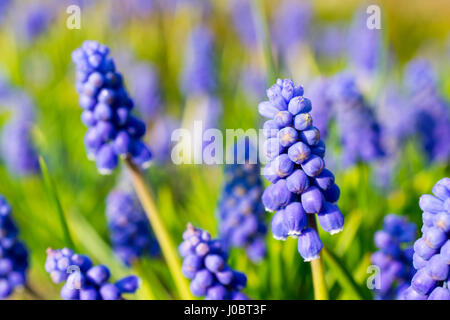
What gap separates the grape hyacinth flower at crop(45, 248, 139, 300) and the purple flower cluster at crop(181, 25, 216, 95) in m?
2.99

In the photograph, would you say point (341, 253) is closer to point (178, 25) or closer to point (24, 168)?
point (24, 168)

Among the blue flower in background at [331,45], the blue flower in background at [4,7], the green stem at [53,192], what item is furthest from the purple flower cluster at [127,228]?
the blue flower in background at [4,7]

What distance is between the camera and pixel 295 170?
5.35 ft

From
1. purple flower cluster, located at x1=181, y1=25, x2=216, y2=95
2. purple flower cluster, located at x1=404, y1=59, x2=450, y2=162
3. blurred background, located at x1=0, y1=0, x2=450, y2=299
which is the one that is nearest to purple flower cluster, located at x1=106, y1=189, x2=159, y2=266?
blurred background, located at x1=0, y1=0, x2=450, y2=299

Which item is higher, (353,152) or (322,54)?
(322,54)

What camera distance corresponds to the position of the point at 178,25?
6.60 metres

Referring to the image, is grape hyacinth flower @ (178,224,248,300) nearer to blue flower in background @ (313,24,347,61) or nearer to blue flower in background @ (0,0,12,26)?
blue flower in background @ (313,24,347,61)

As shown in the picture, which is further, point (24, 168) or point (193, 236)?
point (24, 168)

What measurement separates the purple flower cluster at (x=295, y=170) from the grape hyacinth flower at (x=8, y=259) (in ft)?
3.84

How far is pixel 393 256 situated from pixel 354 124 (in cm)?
106
